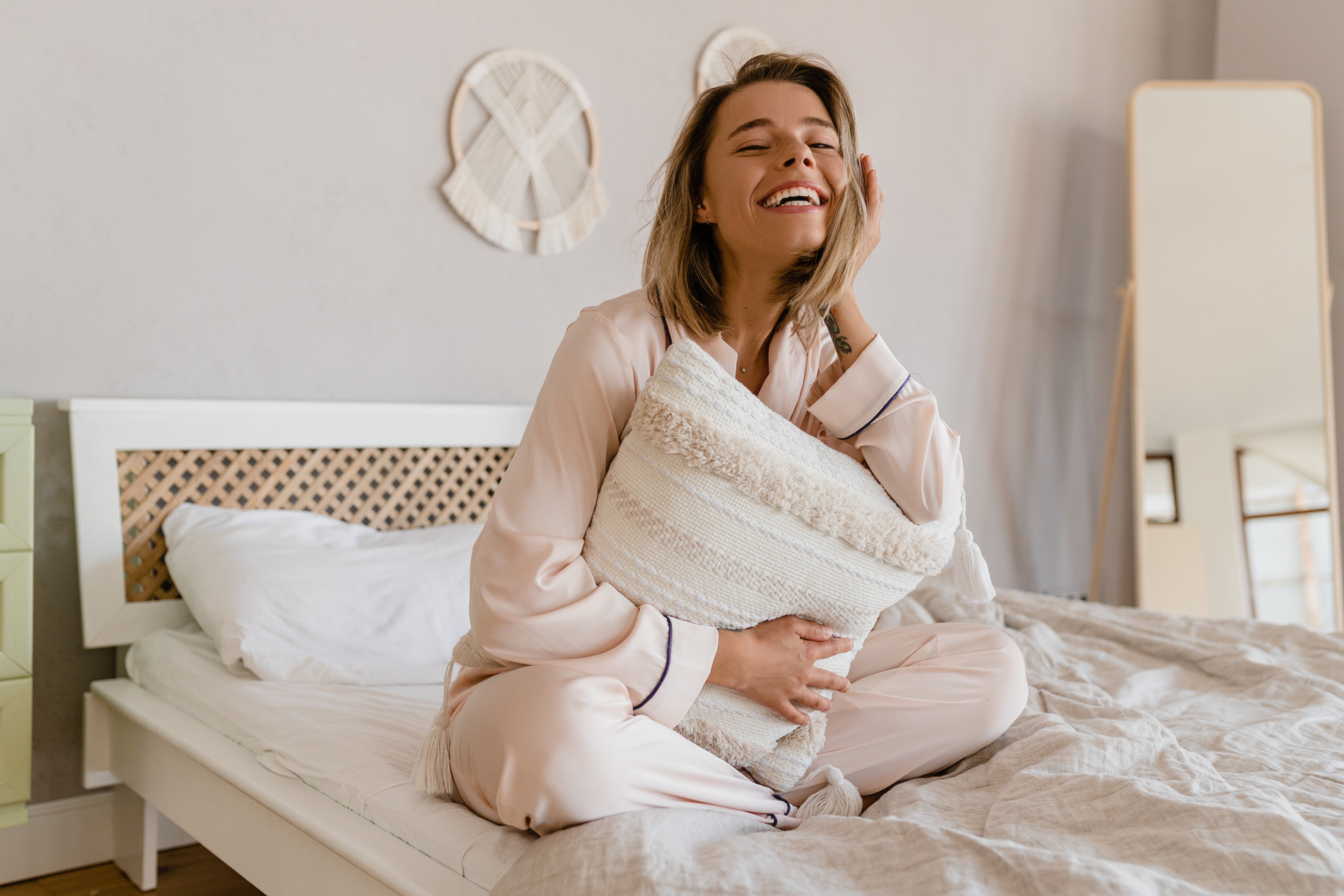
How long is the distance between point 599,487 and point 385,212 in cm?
138

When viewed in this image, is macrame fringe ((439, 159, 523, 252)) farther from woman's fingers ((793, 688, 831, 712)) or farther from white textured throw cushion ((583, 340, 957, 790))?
woman's fingers ((793, 688, 831, 712))

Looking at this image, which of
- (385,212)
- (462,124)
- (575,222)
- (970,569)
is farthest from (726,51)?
(970,569)

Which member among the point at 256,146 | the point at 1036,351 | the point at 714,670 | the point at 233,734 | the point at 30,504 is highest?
the point at 256,146

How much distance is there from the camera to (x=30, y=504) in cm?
174

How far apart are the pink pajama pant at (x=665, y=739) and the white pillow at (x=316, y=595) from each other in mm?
651

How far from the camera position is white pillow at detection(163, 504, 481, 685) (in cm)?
168

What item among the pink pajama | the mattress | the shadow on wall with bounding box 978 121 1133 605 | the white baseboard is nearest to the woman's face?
the pink pajama

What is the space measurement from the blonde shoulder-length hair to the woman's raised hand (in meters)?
0.38

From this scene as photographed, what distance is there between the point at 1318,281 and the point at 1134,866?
3161 mm

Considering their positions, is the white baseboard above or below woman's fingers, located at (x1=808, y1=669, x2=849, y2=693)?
below

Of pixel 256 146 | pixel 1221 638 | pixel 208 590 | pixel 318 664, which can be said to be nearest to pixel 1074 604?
pixel 1221 638

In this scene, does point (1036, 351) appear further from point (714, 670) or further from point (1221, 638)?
point (714, 670)

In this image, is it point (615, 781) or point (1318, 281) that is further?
point (1318, 281)

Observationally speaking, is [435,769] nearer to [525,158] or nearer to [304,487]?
[304,487]
